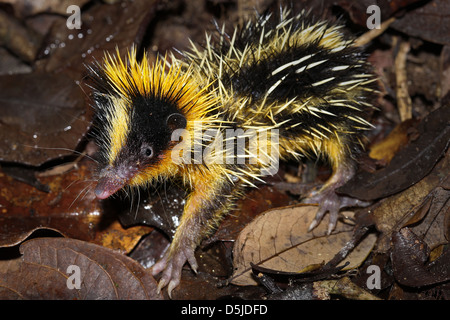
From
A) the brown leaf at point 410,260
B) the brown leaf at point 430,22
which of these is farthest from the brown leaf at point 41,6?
the brown leaf at point 410,260

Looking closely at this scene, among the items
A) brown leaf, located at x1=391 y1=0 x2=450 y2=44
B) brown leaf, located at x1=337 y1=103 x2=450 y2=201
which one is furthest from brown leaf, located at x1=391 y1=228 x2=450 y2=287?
brown leaf, located at x1=391 y1=0 x2=450 y2=44

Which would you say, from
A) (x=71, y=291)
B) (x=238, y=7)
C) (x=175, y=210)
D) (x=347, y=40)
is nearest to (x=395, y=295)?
(x=175, y=210)

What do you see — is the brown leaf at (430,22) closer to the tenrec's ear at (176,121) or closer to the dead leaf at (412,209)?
the dead leaf at (412,209)

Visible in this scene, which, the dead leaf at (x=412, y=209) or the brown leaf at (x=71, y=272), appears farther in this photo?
the dead leaf at (x=412, y=209)

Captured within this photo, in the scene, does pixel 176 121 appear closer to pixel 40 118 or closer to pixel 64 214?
pixel 64 214

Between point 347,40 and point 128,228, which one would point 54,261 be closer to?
point 128,228

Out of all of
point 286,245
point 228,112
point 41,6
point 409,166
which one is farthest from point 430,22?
point 41,6

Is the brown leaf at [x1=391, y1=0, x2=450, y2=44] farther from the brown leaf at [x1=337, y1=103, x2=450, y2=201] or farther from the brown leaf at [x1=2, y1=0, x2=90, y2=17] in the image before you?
the brown leaf at [x1=2, y1=0, x2=90, y2=17]
